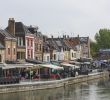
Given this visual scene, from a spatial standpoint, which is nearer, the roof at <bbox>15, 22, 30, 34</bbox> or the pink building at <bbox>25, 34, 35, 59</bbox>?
the roof at <bbox>15, 22, 30, 34</bbox>

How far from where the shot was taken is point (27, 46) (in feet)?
296

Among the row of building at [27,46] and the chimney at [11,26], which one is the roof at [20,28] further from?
the chimney at [11,26]

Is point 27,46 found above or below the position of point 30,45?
below

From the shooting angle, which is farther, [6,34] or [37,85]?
[6,34]

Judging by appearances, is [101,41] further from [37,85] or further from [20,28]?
[37,85]

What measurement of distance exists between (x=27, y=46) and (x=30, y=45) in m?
2.01

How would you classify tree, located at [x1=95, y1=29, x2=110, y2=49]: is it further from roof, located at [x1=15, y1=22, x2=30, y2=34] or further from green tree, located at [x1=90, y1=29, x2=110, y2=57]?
roof, located at [x1=15, y1=22, x2=30, y2=34]

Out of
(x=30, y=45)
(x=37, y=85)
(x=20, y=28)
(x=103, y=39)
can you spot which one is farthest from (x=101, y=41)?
(x=37, y=85)

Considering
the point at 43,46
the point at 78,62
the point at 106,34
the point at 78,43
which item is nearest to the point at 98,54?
the point at 106,34

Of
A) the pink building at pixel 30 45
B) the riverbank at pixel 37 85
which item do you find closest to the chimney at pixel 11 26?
the pink building at pixel 30 45

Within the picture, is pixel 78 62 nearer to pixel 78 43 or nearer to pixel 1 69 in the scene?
pixel 78 43

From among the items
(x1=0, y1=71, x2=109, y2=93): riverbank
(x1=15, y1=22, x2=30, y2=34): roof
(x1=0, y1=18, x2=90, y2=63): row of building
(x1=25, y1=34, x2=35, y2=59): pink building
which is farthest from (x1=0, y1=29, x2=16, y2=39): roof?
(x1=0, y1=71, x2=109, y2=93): riverbank

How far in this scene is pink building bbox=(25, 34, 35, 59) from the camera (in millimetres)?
90069

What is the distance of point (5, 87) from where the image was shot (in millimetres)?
58375
